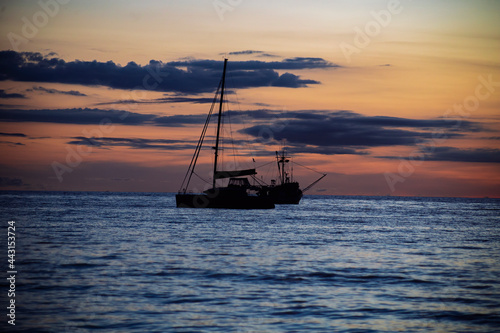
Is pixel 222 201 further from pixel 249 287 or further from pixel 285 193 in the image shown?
pixel 285 193

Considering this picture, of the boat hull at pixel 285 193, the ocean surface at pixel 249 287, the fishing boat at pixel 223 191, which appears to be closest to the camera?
the ocean surface at pixel 249 287

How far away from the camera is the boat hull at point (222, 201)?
83525mm

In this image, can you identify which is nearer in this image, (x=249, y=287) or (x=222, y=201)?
(x=249, y=287)

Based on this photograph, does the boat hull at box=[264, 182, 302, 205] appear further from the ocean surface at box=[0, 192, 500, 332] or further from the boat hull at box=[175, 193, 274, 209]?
the ocean surface at box=[0, 192, 500, 332]

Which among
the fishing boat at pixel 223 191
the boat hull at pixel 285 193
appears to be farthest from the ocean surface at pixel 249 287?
the boat hull at pixel 285 193

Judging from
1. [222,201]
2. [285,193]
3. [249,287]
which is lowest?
[285,193]

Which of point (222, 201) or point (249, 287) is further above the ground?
point (249, 287)

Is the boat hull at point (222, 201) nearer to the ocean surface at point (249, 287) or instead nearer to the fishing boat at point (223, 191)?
the fishing boat at point (223, 191)

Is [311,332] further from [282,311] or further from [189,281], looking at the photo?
[189,281]

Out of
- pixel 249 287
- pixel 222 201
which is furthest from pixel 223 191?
pixel 249 287

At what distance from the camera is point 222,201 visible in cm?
8394

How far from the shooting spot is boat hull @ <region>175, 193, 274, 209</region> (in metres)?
83.5

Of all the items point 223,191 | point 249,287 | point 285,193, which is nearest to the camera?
point 249,287

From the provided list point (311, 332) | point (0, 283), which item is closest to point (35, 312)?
point (0, 283)
